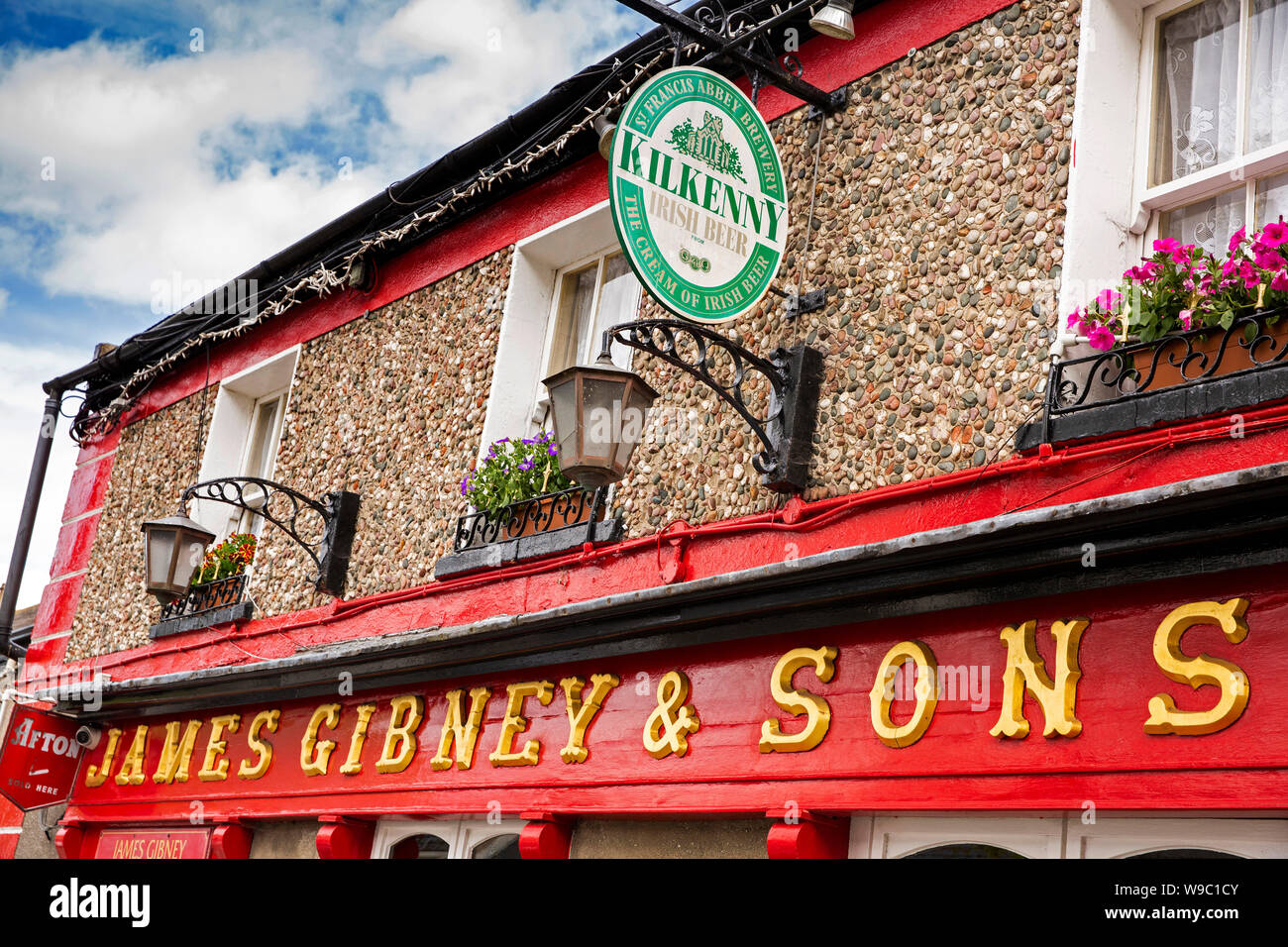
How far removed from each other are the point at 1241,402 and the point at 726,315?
6.73ft

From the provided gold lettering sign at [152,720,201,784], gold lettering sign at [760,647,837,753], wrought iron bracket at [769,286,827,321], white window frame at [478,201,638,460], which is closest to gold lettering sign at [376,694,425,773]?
white window frame at [478,201,638,460]

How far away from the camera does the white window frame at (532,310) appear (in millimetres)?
7957

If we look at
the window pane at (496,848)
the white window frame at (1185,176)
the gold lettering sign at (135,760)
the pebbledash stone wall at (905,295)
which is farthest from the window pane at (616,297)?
the gold lettering sign at (135,760)

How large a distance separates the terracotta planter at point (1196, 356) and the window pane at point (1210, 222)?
0.55 meters

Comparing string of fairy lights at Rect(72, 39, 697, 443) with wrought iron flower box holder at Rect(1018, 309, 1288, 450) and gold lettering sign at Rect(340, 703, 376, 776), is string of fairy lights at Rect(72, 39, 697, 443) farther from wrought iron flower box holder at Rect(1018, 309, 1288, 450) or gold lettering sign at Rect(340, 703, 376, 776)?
gold lettering sign at Rect(340, 703, 376, 776)

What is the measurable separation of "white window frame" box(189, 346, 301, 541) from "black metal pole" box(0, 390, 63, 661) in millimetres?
2641

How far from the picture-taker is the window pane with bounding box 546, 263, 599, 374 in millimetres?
8180

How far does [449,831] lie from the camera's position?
7.21 meters

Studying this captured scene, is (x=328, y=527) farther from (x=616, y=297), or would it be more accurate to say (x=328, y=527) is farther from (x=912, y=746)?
(x=912, y=746)

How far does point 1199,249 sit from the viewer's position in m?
4.67

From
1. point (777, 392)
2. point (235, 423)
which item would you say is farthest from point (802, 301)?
point (235, 423)

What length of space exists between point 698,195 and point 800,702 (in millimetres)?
2170

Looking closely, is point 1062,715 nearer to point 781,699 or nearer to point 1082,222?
point 781,699
